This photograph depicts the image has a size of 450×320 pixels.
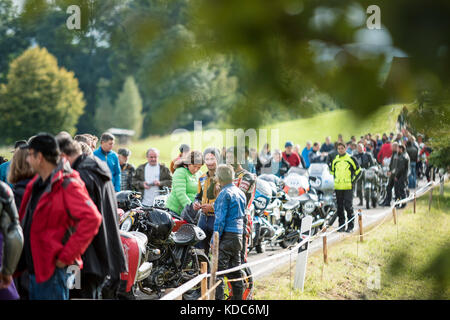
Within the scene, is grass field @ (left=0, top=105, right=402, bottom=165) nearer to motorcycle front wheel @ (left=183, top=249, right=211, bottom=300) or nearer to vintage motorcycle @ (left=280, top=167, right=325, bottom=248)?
Result: motorcycle front wheel @ (left=183, top=249, right=211, bottom=300)

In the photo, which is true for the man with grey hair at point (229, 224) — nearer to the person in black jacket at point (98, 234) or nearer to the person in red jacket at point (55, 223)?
the person in black jacket at point (98, 234)

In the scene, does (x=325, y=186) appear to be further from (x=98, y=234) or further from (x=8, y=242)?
(x=8, y=242)

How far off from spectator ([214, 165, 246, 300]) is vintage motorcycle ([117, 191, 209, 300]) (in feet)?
1.72

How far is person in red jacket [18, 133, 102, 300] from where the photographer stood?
3.92m

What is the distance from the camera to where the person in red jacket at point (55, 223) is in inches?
154

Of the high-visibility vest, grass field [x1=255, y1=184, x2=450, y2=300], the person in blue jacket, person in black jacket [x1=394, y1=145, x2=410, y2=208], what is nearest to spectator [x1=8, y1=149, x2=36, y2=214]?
grass field [x1=255, y1=184, x2=450, y2=300]

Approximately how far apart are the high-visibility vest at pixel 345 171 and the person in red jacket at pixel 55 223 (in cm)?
947

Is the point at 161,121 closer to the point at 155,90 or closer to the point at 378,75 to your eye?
the point at 155,90

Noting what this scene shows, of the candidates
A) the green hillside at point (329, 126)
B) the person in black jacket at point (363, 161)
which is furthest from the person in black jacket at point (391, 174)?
the green hillside at point (329, 126)

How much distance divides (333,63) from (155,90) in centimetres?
50

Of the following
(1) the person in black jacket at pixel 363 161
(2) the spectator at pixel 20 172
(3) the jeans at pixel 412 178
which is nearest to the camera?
(2) the spectator at pixel 20 172

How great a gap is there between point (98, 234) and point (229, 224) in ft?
7.11

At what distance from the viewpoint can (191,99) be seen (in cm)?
160
